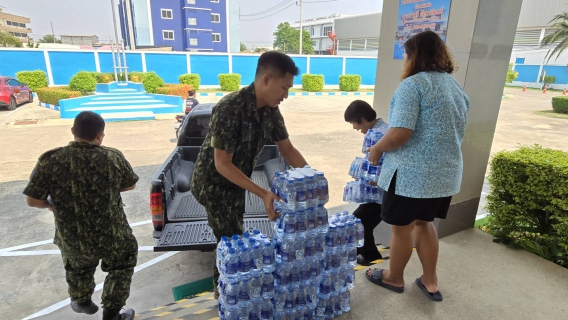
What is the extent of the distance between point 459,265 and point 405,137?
166 cm

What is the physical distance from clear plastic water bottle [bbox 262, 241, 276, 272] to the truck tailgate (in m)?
0.91

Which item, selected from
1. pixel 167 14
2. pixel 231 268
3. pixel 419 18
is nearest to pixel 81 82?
pixel 419 18

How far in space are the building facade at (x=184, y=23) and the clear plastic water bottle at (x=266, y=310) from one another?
39.8 meters

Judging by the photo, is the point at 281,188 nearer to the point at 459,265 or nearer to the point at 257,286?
the point at 257,286

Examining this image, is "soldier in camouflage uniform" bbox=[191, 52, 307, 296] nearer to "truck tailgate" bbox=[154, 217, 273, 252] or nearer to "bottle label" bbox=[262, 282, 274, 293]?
"bottle label" bbox=[262, 282, 274, 293]

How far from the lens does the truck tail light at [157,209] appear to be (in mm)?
3358

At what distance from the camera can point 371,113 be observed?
3107 mm

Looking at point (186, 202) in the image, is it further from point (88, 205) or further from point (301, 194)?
point (301, 194)

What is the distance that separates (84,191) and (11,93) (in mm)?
17338

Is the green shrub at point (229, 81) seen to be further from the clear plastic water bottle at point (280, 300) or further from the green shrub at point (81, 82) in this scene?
the clear plastic water bottle at point (280, 300)

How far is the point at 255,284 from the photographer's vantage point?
205cm

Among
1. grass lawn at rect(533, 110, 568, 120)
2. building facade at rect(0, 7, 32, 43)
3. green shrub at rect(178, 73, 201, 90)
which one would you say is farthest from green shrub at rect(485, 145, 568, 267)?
building facade at rect(0, 7, 32, 43)

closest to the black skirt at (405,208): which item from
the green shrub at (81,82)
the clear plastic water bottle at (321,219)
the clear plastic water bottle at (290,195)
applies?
the clear plastic water bottle at (321,219)

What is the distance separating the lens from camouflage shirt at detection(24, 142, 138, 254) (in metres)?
2.26
